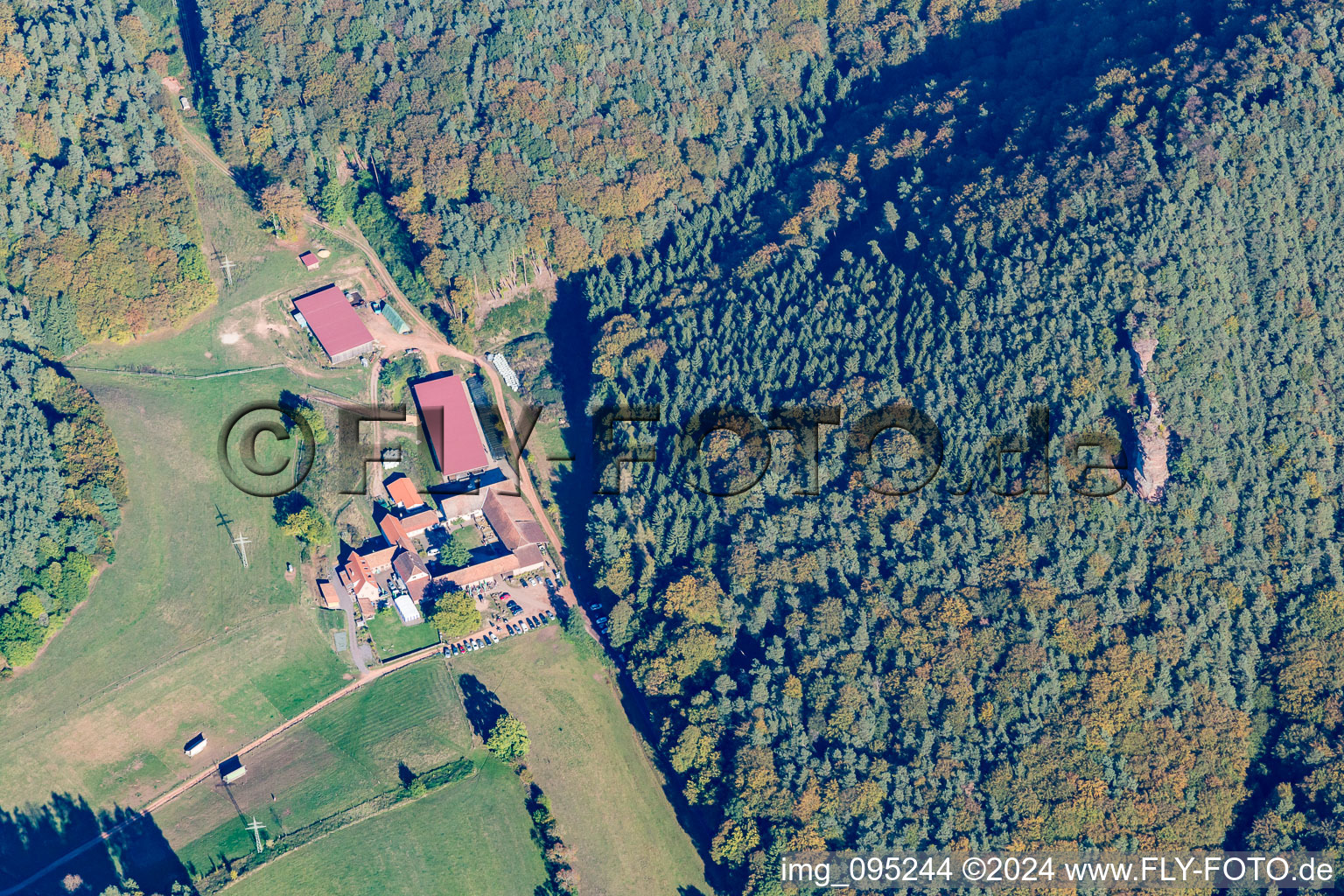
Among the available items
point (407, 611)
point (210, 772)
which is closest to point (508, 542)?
point (407, 611)

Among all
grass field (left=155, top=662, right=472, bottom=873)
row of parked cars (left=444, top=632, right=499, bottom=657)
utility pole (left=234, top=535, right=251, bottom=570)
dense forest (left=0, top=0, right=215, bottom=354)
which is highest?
dense forest (left=0, top=0, right=215, bottom=354)

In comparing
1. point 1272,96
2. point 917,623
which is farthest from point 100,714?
point 1272,96

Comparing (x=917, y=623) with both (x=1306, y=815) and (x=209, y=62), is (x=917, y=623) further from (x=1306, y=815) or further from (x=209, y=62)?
(x=209, y=62)

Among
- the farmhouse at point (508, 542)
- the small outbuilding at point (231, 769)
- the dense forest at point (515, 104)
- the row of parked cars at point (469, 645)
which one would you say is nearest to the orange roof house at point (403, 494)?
the farmhouse at point (508, 542)

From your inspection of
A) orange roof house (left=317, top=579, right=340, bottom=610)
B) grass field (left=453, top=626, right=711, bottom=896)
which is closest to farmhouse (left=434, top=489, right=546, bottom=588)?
grass field (left=453, top=626, right=711, bottom=896)

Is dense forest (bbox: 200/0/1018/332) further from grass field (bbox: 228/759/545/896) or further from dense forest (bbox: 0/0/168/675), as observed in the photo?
grass field (bbox: 228/759/545/896)

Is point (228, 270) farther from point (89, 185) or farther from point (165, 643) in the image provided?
Answer: point (165, 643)

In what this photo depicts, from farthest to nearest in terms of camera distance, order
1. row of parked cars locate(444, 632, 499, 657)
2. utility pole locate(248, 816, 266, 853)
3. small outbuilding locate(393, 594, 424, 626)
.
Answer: small outbuilding locate(393, 594, 424, 626), row of parked cars locate(444, 632, 499, 657), utility pole locate(248, 816, 266, 853)
